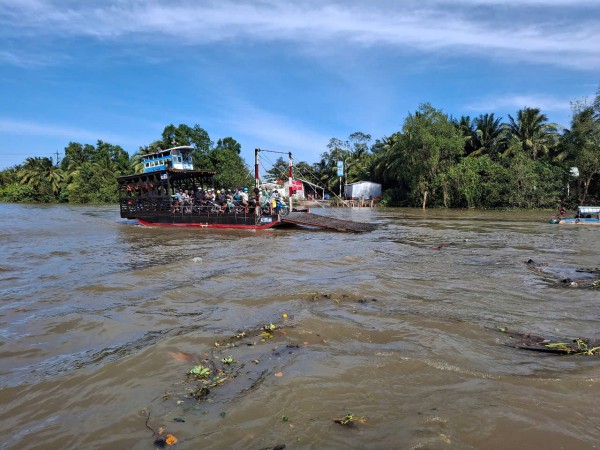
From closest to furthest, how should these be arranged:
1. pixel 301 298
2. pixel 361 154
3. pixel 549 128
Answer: pixel 301 298
pixel 549 128
pixel 361 154

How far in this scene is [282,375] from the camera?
4191 millimetres

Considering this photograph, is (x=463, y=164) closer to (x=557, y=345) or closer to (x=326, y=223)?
(x=326, y=223)

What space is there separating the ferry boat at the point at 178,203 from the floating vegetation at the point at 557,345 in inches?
583

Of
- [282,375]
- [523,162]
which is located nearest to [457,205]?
[523,162]

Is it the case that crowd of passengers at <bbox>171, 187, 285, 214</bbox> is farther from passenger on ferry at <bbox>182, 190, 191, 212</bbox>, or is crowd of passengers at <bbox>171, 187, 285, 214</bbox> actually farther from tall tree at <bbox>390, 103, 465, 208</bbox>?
tall tree at <bbox>390, 103, 465, 208</bbox>

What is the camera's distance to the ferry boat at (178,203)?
20359 mm

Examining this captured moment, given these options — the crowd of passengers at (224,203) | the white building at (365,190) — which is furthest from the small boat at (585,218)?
the white building at (365,190)

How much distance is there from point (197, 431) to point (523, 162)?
4220cm

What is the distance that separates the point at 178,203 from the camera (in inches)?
885

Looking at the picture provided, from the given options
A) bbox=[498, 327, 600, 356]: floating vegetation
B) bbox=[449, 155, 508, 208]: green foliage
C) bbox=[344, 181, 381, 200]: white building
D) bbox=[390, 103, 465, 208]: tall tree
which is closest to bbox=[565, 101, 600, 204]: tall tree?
bbox=[449, 155, 508, 208]: green foliage

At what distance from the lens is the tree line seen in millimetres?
36656

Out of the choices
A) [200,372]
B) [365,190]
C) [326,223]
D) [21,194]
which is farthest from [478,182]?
[21,194]

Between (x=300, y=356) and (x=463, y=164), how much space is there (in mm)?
41318

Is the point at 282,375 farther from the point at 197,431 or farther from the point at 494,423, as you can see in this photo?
the point at 494,423
